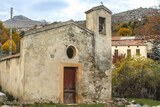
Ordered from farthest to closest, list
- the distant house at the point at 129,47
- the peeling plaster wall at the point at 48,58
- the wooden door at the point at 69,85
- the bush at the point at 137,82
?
1. the distant house at the point at 129,47
2. the bush at the point at 137,82
3. the wooden door at the point at 69,85
4. the peeling plaster wall at the point at 48,58

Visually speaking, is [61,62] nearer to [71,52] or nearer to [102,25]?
[71,52]

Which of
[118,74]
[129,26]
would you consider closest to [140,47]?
[129,26]

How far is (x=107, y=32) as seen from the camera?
2247cm

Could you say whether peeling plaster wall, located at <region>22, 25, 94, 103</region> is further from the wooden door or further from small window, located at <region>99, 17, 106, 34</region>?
small window, located at <region>99, 17, 106, 34</region>

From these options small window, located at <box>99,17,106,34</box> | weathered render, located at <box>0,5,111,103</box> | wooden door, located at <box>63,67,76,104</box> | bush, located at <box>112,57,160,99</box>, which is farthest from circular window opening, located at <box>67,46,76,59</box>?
bush, located at <box>112,57,160,99</box>

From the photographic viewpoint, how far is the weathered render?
61.1ft

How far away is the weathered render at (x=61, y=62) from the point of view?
61.1ft

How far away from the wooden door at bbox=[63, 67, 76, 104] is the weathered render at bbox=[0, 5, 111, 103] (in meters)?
0.19

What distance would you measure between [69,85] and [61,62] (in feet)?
5.24

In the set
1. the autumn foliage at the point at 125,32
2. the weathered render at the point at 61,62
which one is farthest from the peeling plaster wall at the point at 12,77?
the autumn foliage at the point at 125,32

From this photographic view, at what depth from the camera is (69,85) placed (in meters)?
20.5

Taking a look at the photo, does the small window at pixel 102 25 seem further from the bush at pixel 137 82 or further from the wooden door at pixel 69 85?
the bush at pixel 137 82

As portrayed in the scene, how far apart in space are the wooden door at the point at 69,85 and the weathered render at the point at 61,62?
193 millimetres

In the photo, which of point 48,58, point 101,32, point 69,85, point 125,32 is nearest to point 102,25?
point 101,32
